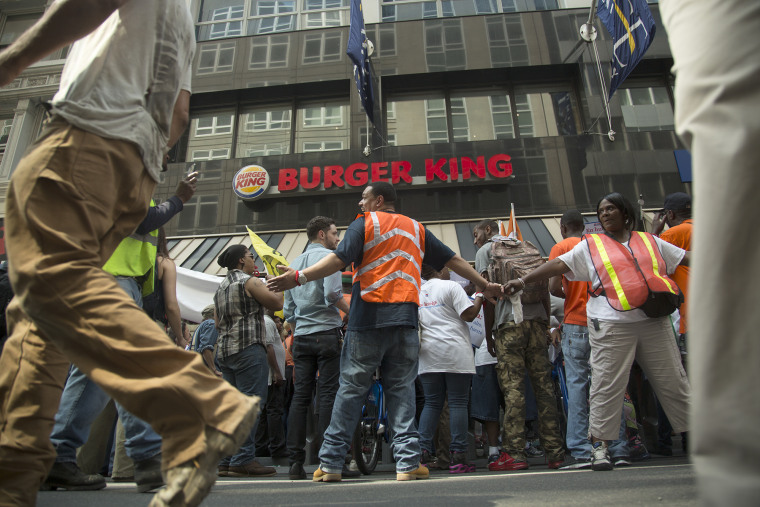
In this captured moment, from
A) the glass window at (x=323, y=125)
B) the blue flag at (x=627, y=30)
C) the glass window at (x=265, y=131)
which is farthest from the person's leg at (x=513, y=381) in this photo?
the glass window at (x=265, y=131)

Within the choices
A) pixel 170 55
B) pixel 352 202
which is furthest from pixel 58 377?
pixel 352 202

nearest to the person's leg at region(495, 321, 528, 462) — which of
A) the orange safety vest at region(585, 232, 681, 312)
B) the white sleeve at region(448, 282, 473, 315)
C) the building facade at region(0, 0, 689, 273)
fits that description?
the white sleeve at region(448, 282, 473, 315)

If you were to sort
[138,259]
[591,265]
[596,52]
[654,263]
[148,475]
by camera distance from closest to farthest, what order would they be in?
1. [148,475]
2. [138,259]
3. [654,263]
4. [591,265]
5. [596,52]

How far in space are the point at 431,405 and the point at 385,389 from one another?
3.57ft

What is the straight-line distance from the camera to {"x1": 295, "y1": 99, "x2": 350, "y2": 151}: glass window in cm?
1606

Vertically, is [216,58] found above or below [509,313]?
above

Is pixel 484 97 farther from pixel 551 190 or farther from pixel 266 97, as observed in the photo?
pixel 266 97

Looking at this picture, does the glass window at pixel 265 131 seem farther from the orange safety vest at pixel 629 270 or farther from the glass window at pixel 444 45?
the orange safety vest at pixel 629 270

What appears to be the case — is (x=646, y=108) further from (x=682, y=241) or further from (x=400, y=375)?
(x=400, y=375)

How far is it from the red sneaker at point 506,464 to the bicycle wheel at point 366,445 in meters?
1.05

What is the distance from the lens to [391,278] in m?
3.92

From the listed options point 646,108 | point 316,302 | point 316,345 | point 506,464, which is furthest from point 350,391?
point 646,108

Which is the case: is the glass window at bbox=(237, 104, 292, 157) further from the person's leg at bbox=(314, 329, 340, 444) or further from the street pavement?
the street pavement

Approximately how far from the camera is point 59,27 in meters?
1.76
